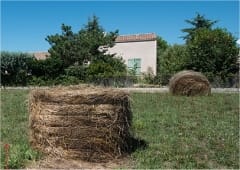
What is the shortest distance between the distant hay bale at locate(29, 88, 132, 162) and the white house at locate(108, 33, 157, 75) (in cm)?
3314

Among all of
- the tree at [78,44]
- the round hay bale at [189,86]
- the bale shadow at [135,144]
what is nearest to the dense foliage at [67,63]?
the tree at [78,44]

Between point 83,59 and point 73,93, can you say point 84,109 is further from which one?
point 83,59

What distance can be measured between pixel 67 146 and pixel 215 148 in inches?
90.3

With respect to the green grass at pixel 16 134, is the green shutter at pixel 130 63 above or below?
above

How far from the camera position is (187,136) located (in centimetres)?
754

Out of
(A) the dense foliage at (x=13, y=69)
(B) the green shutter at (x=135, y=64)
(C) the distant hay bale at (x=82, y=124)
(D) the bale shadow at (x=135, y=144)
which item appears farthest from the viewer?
(B) the green shutter at (x=135, y=64)

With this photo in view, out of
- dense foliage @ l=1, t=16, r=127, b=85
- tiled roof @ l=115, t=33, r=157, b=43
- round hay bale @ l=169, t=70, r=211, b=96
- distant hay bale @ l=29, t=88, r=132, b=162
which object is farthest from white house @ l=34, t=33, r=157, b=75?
distant hay bale @ l=29, t=88, r=132, b=162

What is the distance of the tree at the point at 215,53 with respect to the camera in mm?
28281

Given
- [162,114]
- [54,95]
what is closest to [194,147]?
[54,95]

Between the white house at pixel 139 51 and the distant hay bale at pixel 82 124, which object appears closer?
Result: the distant hay bale at pixel 82 124

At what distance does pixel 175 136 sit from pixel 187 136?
0.22m

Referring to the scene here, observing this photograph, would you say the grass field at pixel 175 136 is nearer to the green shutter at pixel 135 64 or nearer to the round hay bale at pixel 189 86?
the round hay bale at pixel 189 86

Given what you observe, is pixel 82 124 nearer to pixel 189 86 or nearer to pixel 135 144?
pixel 135 144

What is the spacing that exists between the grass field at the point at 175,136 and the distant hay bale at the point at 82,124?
Answer: 0.36 meters
